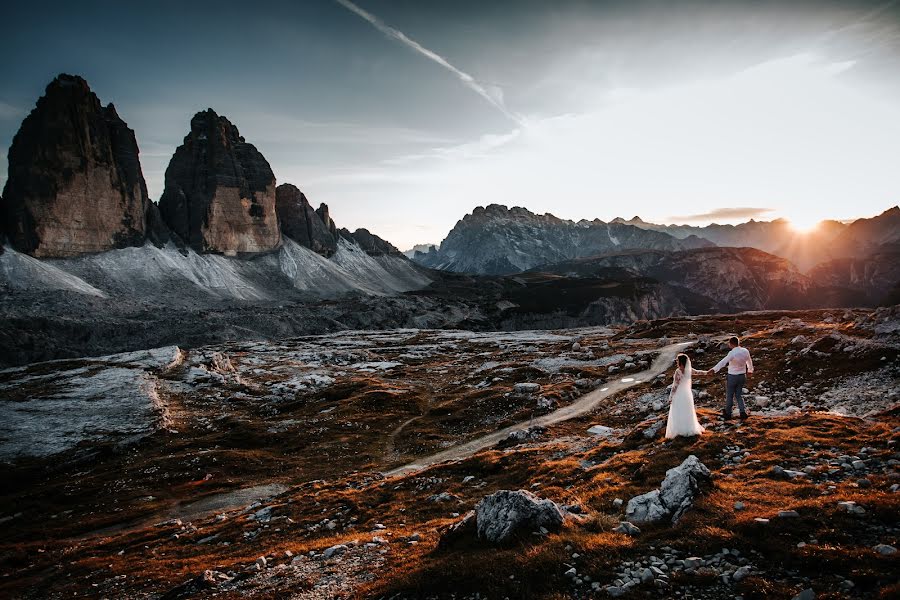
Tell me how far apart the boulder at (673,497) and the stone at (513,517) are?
7.84ft

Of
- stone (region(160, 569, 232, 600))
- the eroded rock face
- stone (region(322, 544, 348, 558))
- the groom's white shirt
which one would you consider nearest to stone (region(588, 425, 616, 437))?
the groom's white shirt

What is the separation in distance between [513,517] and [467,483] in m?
12.7

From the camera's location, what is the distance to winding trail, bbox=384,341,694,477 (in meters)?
35.0

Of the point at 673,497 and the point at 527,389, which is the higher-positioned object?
the point at 673,497

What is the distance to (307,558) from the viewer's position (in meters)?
17.1

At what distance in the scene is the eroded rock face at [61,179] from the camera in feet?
570

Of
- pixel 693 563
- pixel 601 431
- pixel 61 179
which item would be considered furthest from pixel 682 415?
pixel 61 179

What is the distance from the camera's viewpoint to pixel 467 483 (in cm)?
2555

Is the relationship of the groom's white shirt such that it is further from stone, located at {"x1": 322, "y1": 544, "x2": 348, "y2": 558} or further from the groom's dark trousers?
stone, located at {"x1": 322, "y1": 544, "x2": 348, "y2": 558}

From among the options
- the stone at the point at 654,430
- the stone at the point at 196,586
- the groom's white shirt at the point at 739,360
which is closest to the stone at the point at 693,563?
the stone at the point at 654,430

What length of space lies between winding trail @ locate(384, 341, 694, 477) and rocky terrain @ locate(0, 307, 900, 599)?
1.15 ft

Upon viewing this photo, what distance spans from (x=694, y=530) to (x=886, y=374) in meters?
26.5

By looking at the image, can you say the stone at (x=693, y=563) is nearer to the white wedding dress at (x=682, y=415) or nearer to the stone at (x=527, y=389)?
the white wedding dress at (x=682, y=415)

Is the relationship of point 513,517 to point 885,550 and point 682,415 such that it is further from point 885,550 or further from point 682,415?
point 682,415
